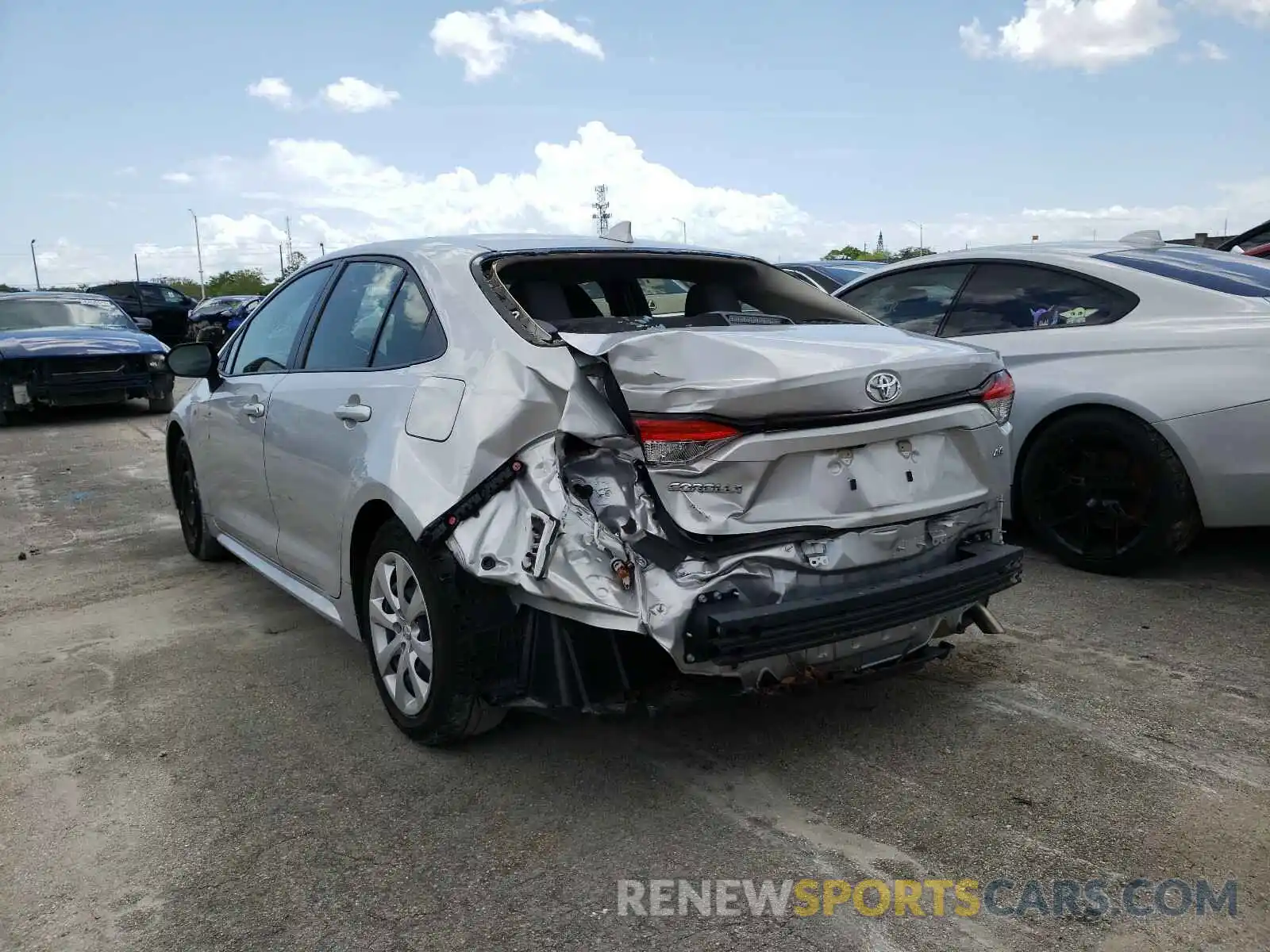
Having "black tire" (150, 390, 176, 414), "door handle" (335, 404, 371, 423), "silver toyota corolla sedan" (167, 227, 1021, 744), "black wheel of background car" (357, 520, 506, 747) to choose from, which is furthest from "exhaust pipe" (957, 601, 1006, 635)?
"black tire" (150, 390, 176, 414)

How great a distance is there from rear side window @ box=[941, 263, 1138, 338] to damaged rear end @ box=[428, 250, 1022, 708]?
2.14m

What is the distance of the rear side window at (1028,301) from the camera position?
493cm

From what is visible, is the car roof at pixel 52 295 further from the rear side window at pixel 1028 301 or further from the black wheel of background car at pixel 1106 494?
the black wheel of background car at pixel 1106 494

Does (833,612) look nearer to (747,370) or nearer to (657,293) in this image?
(747,370)

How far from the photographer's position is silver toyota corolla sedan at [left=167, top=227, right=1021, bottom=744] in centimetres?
270

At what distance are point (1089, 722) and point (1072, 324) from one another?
235 centimetres

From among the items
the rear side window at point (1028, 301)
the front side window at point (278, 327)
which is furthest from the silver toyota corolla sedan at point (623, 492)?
the rear side window at point (1028, 301)

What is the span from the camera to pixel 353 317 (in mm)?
3875

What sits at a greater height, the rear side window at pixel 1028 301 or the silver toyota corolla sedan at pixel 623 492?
the rear side window at pixel 1028 301

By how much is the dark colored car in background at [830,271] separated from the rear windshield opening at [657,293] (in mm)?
5989

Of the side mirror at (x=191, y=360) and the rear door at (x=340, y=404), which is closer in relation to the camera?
the rear door at (x=340, y=404)

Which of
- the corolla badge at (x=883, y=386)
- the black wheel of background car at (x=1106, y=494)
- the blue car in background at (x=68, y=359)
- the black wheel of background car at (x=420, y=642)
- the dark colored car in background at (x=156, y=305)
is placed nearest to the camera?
the corolla badge at (x=883, y=386)

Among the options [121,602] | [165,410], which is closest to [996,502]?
[121,602]

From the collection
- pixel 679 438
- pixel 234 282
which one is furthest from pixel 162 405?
pixel 234 282
